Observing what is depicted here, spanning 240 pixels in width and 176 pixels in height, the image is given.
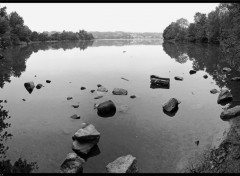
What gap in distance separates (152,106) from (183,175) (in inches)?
529

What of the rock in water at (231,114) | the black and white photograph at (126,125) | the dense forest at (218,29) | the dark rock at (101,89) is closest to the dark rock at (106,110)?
the black and white photograph at (126,125)

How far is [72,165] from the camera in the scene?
13.9m

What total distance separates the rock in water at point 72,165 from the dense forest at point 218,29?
55.4 feet

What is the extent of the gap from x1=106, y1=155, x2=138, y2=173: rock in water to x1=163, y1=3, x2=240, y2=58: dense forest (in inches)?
556

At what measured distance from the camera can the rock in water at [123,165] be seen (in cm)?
1349

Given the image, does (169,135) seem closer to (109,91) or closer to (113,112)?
(113,112)

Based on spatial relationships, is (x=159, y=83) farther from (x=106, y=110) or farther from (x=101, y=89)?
(x=106, y=110)

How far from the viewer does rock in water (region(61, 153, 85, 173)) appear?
13.7m

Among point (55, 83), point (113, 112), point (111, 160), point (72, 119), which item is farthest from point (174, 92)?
point (55, 83)

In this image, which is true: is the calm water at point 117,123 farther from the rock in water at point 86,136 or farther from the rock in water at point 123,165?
the rock in water at point 86,136

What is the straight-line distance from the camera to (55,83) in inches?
1512

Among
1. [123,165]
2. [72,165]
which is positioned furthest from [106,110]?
[123,165]

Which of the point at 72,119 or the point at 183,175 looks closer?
the point at 183,175

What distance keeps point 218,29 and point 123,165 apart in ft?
335
